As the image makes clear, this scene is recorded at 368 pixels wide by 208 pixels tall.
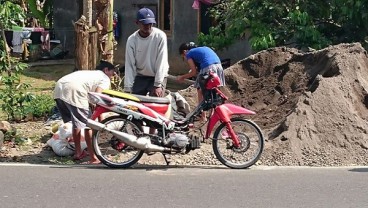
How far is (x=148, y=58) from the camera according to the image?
10000mm

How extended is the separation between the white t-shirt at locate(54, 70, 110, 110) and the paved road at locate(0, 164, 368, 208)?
2.88 ft

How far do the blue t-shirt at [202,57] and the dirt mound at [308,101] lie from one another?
1.27 metres

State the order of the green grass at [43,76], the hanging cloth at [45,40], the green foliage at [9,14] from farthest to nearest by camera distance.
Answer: the hanging cloth at [45,40] < the green grass at [43,76] < the green foliage at [9,14]

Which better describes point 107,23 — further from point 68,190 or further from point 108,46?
point 68,190

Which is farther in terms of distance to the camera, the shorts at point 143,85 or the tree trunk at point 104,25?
the tree trunk at point 104,25

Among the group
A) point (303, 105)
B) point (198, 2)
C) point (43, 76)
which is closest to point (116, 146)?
point (303, 105)

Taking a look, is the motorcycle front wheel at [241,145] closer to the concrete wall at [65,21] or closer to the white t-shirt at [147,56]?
the white t-shirt at [147,56]

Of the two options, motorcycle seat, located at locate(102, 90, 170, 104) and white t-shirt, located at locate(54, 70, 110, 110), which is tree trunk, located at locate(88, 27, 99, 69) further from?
motorcycle seat, located at locate(102, 90, 170, 104)

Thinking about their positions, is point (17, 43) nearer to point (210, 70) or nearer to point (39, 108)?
point (39, 108)

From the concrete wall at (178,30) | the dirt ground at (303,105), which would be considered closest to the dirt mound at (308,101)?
the dirt ground at (303,105)

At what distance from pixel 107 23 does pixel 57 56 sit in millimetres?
15386

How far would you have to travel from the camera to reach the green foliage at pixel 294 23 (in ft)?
44.8

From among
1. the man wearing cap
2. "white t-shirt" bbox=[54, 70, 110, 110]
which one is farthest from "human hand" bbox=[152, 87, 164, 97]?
"white t-shirt" bbox=[54, 70, 110, 110]

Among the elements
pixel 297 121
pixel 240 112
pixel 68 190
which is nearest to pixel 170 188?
pixel 68 190
